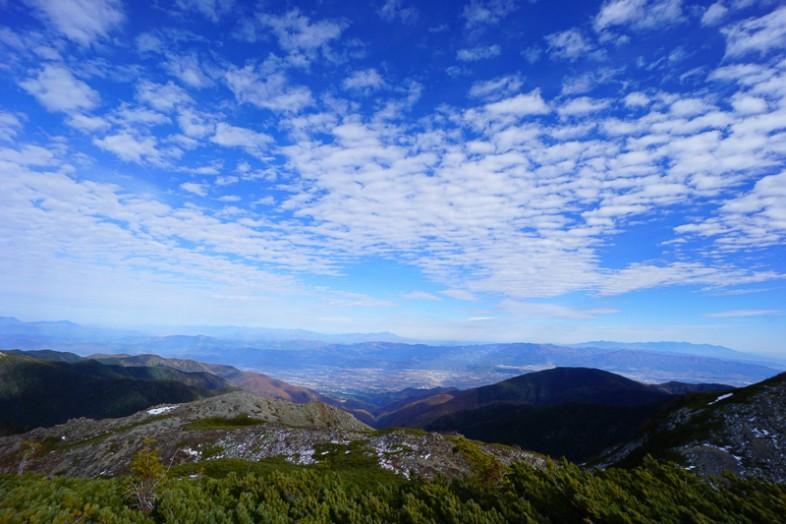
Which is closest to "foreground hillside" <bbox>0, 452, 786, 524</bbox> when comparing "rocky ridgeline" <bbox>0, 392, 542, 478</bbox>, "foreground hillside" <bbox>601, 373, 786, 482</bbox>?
"rocky ridgeline" <bbox>0, 392, 542, 478</bbox>

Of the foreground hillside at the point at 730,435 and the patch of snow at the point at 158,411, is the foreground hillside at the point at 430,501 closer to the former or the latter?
the foreground hillside at the point at 730,435

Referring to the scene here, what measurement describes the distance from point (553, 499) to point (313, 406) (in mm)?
115472

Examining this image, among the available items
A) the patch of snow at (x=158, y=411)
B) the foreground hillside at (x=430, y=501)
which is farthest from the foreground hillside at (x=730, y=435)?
the patch of snow at (x=158, y=411)

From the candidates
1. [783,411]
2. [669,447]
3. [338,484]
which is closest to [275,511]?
[338,484]

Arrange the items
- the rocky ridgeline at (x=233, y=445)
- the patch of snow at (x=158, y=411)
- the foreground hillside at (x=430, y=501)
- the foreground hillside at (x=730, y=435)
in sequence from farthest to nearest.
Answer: the patch of snow at (x=158, y=411) → the rocky ridgeline at (x=233, y=445) → the foreground hillside at (x=730, y=435) → the foreground hillside at (x=430, y=501)

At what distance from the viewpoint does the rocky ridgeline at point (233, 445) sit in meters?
52.2

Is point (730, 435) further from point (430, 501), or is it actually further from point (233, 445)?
point (233, 445)

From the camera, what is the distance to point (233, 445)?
218 feet

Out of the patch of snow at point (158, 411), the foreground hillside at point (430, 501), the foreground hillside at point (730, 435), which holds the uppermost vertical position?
the foreground hillside at point (430, 501)

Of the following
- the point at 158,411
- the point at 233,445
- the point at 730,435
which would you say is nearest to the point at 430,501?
the point at 233,445

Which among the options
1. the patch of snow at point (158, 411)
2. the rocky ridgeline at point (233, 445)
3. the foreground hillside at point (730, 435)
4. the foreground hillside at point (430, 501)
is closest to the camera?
the foreground hillside at point (430, 501)

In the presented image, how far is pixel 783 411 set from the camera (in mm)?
58188

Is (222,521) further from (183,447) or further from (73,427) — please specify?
(73,427)

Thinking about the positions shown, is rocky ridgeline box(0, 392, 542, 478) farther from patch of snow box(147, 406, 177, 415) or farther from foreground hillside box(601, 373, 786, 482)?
foreground hillside box(601, 373, 786, 482)
